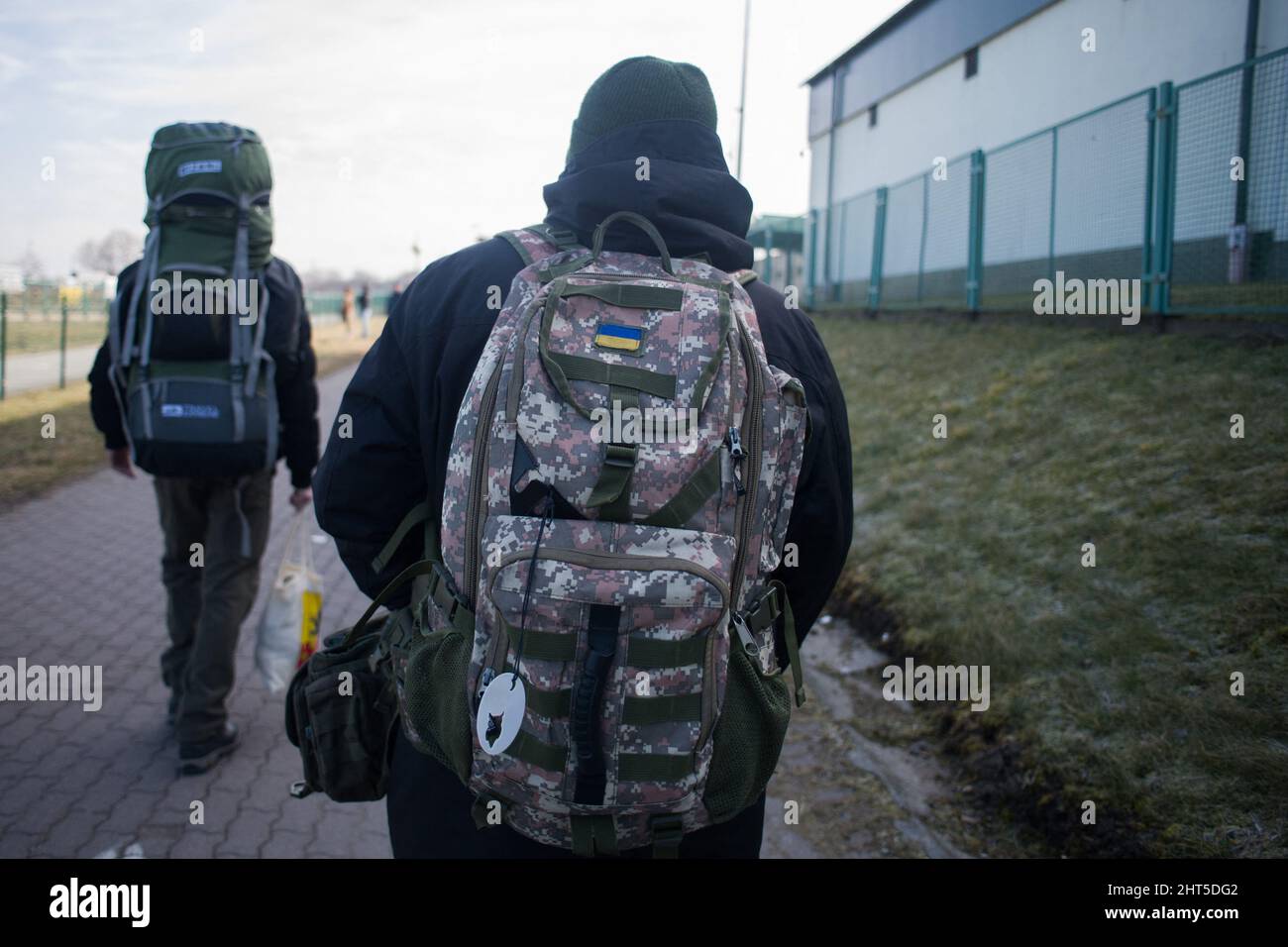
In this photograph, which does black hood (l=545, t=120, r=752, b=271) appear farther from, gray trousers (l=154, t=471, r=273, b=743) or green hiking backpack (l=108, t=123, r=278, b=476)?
gray trousers (l=154, t=471, r=273, b=743)

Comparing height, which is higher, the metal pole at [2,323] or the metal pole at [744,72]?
the metal pole at [744,72]

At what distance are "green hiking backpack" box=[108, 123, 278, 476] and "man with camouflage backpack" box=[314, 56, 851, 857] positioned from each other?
74.6 inches

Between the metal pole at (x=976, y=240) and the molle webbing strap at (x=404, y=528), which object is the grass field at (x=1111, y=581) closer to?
the molle webbing strap at (x=404, y=528)

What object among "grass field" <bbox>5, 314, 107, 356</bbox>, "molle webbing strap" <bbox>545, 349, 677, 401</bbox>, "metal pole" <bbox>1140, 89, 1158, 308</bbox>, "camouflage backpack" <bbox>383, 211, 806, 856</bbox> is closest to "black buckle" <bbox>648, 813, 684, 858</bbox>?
"camouflage backpack" <bbox>383, 211, 806, 856</bbox>

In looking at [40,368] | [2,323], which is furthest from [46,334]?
[2,323]

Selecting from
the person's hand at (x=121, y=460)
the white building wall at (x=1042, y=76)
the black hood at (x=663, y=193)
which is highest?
the white building wall at (x=1042, y=76)

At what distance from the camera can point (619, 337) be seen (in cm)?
157

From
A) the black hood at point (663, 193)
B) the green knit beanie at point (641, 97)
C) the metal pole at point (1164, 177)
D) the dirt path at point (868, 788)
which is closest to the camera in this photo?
the black hood at point (663, 193)

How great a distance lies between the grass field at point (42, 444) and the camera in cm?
877

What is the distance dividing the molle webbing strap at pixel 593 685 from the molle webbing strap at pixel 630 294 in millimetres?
523

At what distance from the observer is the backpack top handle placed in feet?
5.60

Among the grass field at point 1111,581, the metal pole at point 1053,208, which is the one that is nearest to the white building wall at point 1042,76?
the metal pole at point 1053,208

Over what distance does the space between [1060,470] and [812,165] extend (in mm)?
27078

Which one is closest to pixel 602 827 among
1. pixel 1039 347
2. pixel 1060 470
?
pixel 1060 470
